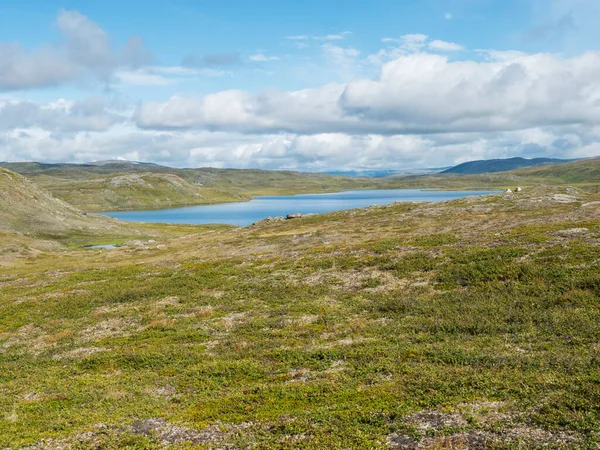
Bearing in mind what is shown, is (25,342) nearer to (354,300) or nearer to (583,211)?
(354,300)

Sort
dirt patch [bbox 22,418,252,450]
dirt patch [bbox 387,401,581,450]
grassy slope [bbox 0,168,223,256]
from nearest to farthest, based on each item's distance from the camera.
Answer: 1. dirt patch [bbox 387,401,581,450]
2. dirt patch [bbox 22,418,252,450]
3. grassy slope [bbox 0,168,223,256]

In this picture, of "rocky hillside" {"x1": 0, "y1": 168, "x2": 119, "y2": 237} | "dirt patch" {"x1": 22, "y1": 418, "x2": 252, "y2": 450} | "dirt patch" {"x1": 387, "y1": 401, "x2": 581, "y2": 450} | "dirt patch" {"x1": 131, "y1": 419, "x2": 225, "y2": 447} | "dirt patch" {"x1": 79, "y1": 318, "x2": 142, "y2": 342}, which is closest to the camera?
"dirt patch" {"x1": 387, "y1": 401, "x2": 581, "y2": 450}

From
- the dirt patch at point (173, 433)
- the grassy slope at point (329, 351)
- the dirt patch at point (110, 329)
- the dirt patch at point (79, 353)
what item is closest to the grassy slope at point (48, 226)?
the grassy slope at point (329, 351)

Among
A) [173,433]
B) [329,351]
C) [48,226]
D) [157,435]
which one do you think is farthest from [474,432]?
[48,226]

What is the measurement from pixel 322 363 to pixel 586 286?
909 inches

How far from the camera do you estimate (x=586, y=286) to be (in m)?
32.9

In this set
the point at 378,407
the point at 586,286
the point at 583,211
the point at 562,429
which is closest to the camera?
the point at 562,429

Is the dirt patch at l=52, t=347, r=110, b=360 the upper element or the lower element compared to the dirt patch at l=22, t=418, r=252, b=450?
lower

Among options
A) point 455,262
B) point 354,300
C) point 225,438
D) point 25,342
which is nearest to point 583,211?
point 455,262

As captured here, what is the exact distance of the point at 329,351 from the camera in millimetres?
26969

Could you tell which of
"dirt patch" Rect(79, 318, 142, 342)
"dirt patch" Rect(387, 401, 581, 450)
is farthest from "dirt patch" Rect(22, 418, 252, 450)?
"dirt patch" Rect(79, 318, 142, 342)

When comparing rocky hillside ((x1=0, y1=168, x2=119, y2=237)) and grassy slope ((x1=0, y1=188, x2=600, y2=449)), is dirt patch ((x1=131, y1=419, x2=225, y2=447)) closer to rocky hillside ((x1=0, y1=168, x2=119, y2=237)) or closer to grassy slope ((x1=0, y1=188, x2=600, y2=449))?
grassy slope ((x1=0, y1=188, x2=600, y2=449))

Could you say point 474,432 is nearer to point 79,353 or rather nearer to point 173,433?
point 173,433

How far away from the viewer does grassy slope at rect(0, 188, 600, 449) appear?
1775cm
